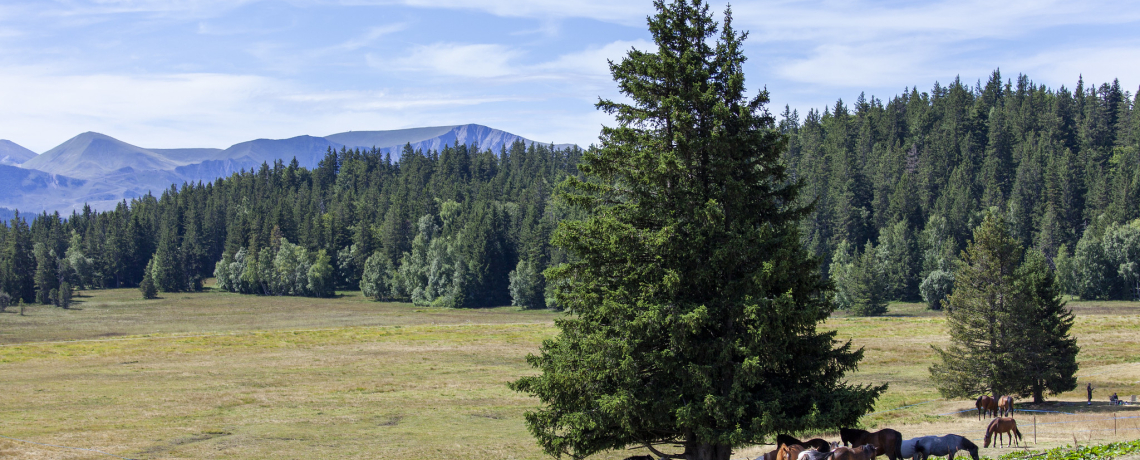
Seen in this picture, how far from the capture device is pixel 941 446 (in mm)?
18984

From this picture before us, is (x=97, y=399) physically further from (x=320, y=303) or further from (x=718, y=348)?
(x=320, y=303)

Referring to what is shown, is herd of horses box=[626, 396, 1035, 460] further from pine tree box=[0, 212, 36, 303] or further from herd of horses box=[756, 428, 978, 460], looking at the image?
pine tree box=[0, 212, 36, 303]

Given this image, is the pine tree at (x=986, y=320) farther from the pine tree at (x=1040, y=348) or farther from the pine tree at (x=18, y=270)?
the pine tree at (x=18, y=270)

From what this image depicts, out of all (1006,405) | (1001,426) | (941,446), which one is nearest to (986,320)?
(1006,405)

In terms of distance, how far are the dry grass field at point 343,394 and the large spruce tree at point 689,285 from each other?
25.9 feet

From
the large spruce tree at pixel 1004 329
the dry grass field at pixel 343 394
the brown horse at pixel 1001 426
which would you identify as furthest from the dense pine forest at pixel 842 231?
the brown horse at pixel 1001 426

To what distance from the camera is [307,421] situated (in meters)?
33.9

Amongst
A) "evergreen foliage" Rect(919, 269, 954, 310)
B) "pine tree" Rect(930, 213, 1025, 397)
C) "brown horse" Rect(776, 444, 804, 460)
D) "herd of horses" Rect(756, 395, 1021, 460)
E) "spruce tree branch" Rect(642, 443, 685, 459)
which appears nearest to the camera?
"brown horse" Rect(776, 444, 804, 460)

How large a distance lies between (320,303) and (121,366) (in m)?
88.4

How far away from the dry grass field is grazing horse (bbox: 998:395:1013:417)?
3.87 ft

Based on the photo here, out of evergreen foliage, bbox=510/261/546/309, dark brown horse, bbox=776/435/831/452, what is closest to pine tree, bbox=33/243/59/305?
evergreen foliage, bbox=510/261/546/309

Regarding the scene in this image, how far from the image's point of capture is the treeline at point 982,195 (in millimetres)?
118438

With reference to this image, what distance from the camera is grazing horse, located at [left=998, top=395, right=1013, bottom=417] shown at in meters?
29.8

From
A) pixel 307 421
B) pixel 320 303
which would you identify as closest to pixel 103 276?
pixel 320 303
